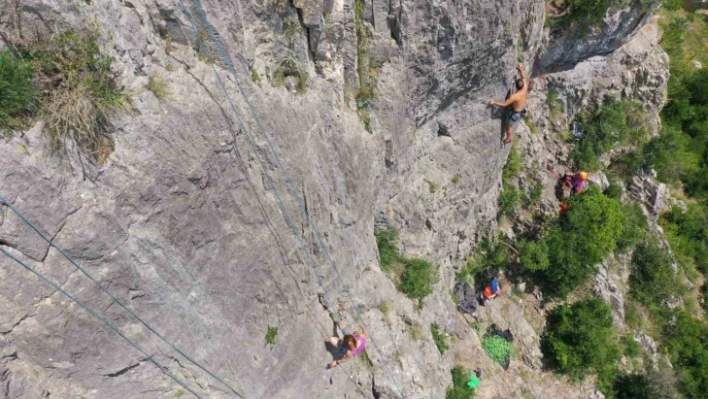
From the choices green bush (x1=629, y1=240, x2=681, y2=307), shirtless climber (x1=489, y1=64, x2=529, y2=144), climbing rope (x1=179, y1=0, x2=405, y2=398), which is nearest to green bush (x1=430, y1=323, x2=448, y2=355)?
climbing rope (x1=179, y1=0, x2=405, y2=398)

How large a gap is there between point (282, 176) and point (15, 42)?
11.9 feet

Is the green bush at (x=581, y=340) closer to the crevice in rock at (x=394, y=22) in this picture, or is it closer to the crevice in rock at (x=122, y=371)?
the crevice in rock at (x=394, y=22)

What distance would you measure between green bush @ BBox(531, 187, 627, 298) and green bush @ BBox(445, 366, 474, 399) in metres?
4.55

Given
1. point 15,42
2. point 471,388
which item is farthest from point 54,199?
point 471,388

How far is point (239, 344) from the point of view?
6547mm

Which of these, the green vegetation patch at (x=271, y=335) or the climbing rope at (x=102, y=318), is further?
the green vegetation patch at (x=271, y=335)

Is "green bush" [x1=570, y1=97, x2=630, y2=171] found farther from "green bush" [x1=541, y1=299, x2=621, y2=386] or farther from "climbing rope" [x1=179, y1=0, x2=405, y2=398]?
"climbing rope" [x1=179, y1=0, x2=405, y2=398]

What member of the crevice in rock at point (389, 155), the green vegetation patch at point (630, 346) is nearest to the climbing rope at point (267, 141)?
the crevice in rock at point (389, 155)

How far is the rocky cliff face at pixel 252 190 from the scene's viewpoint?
15.3 feet

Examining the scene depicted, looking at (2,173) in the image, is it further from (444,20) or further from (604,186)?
(604,186)

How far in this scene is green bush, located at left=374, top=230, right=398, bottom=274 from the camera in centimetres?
1056

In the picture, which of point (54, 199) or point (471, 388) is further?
point (471, 388)

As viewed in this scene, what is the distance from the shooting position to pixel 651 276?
1540 cm

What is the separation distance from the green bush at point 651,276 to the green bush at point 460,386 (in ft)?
28.0
